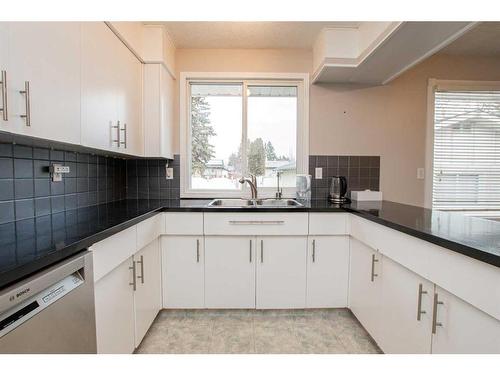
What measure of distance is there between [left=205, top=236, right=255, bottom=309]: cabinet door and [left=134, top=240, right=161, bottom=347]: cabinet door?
36cm

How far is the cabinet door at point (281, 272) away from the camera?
2012 mm

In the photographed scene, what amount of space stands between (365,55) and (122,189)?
7.75ft

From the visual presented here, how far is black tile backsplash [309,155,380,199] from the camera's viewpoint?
8.48 ft

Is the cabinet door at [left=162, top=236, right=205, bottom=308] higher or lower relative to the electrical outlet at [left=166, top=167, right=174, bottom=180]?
lower

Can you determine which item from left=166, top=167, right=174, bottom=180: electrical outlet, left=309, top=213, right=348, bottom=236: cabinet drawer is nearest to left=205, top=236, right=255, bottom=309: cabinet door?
left=309, top=213, right=348, bottom=236: cabinet drawer

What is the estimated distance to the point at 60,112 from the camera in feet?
3.86

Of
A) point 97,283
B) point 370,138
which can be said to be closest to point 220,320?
point 97,283

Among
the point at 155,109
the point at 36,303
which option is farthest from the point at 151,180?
the point at 36,303

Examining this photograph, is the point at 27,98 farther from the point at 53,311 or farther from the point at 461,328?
the point at 461,328

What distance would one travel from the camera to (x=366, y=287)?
175 centimetres

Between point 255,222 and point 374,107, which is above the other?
point 374,107

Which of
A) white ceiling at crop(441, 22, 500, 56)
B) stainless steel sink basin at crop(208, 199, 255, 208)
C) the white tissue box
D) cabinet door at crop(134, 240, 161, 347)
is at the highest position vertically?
white ceiling at crop(441, 22, 500, 56)

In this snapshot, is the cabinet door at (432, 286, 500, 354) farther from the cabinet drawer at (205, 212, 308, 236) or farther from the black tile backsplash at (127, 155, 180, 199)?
the black tile backsplash at (127, 155, 180, 199)

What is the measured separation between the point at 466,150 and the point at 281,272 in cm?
229
